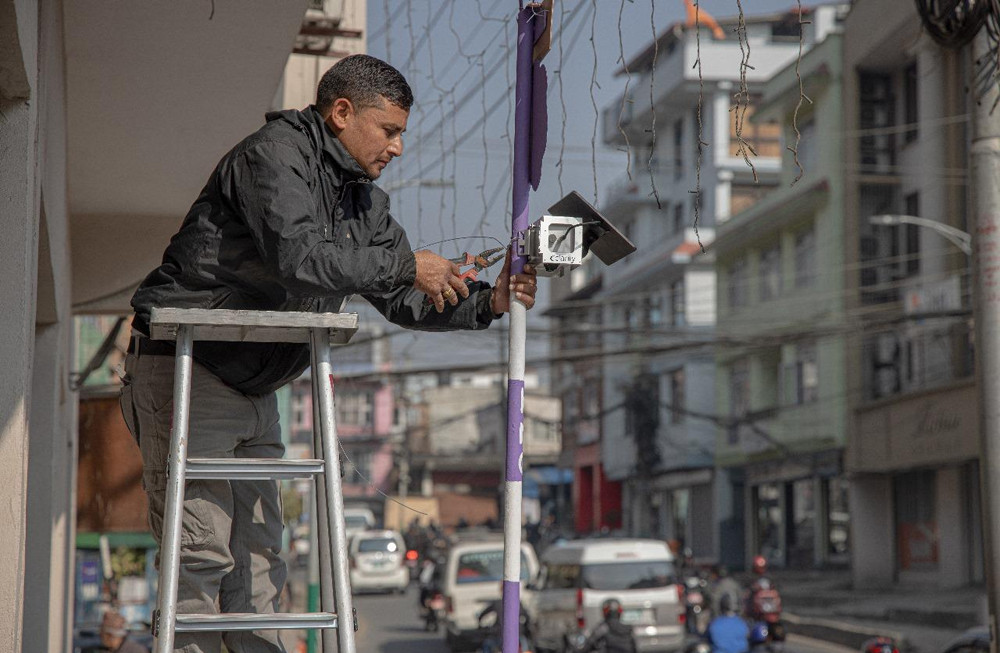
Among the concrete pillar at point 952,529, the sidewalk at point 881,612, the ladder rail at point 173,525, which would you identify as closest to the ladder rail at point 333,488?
the ladder rail at point 173,525

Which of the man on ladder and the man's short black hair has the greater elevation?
the man's short black hair

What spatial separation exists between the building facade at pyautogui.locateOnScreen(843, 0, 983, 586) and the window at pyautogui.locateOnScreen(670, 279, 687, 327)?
1330 cm

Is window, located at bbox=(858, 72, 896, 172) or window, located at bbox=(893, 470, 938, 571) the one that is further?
window, located at bbox=(858, 72, 896, 172)

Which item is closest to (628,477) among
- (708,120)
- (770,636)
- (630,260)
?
(630,260)

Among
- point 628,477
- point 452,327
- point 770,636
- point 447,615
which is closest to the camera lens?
point 452,327

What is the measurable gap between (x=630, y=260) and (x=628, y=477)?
8639 millimetres

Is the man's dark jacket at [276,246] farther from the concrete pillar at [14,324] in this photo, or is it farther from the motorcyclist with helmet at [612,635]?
the motorcyclist with helmet at [612,635]

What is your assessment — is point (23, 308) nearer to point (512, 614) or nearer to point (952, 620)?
point (512, 614)

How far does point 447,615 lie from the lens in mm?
23984

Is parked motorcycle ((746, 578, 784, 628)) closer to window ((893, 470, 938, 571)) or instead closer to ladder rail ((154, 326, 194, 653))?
window ((893, 470, 938, 571))

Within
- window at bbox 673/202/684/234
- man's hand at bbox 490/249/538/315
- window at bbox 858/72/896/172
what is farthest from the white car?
man's hand at bbox 490/249/538/315

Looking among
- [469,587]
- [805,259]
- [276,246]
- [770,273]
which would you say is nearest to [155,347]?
[276,246]

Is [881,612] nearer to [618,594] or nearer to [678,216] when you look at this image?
[618,594]

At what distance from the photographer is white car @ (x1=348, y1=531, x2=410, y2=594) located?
124 feet
